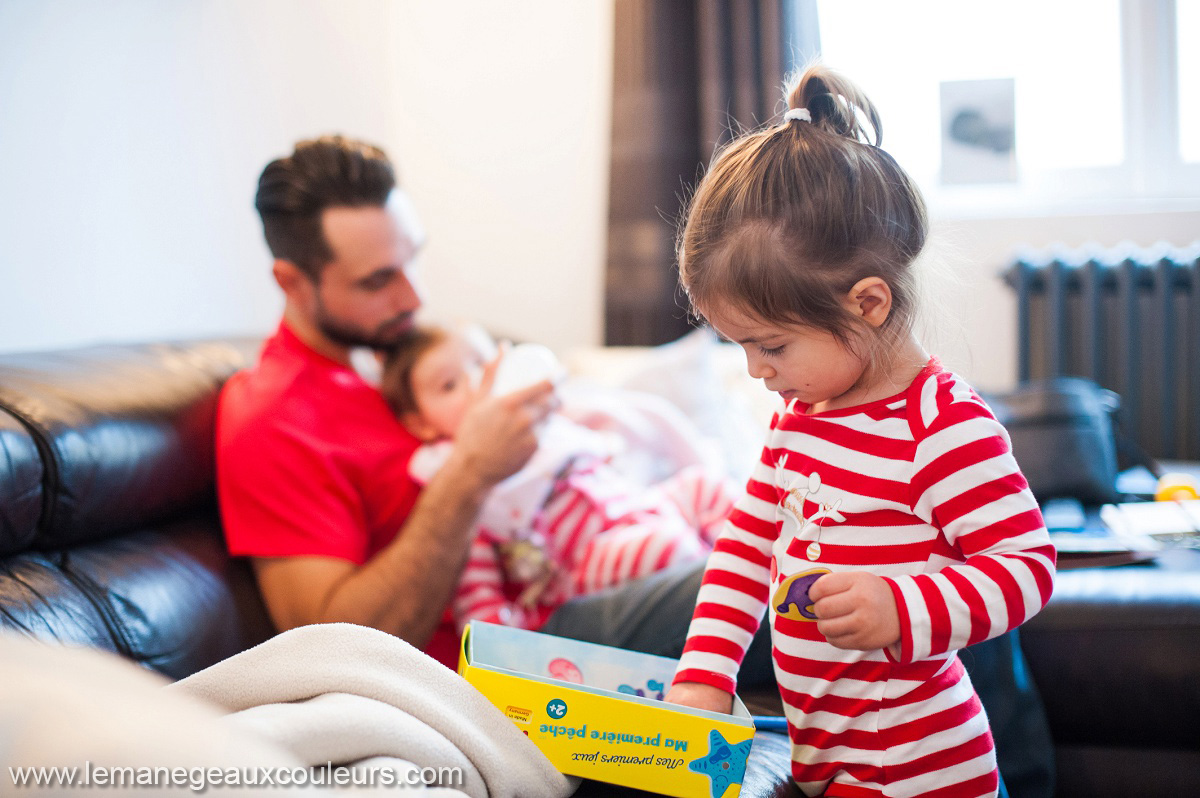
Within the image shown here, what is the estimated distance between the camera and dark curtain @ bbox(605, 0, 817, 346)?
295 centimetres

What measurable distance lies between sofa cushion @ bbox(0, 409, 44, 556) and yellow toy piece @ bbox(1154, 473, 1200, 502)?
6.12 feet

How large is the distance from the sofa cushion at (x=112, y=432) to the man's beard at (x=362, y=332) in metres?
0.20

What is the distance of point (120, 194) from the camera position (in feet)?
6.04

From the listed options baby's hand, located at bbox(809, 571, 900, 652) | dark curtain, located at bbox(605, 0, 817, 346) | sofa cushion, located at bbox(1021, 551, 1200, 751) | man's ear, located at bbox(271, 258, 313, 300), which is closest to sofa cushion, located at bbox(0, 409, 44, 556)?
man's ear, located at bbox(271, 258, 313, 300)

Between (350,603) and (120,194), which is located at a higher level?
(120,194)

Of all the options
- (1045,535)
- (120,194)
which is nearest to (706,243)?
(1045,535)

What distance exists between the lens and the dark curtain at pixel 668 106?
2.95 metres

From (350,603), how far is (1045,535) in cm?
89

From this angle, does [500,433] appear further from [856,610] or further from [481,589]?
[856,610]

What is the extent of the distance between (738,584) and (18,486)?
810 millimetres

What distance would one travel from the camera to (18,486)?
1061 millimetres

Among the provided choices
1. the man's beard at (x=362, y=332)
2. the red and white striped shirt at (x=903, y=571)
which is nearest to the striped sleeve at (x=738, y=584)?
the red and white striped shirt at (x=903, y=571)

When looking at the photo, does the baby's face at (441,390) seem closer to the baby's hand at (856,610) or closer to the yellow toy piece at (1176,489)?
the baby's hand at (856,610)

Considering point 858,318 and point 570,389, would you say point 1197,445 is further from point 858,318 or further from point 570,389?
point 858,318
